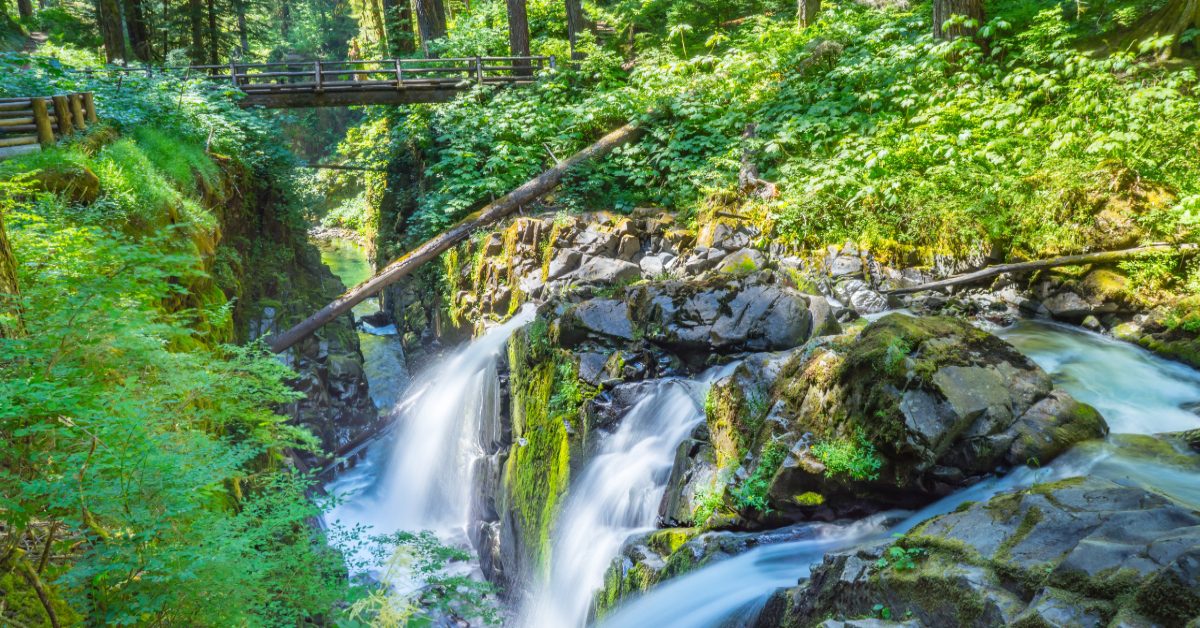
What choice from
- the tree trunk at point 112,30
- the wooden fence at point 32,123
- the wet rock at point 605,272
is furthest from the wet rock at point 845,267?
the tree trunk at point 112,30

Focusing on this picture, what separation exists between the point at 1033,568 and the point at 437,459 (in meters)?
9.83

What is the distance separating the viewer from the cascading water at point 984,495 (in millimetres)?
4922

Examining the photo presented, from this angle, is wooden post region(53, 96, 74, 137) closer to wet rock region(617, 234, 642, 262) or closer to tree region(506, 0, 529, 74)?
wet rock region(617, 234, 642, 262)

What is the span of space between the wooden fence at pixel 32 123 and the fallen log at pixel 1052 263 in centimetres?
1139

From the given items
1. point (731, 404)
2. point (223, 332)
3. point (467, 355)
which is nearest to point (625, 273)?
point (467, 355)

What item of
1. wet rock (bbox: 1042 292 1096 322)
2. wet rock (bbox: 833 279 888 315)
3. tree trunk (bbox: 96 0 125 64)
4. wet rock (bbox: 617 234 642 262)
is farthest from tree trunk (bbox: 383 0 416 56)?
wet rock (bbox: 1042 292 1096 322)

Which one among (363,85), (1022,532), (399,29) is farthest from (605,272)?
(399,29)

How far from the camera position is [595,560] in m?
7.16

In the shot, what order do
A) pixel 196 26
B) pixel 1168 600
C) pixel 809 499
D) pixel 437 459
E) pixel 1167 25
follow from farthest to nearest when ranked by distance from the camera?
1. pixel 196 26
2. pixel 437 459
3. pixel 1167 25
4. pixel 809 499
5. pixel 1168 600

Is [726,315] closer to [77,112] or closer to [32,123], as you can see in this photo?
[32,123]

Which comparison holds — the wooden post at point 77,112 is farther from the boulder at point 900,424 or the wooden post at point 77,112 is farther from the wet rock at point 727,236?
the boulder at point 900,424

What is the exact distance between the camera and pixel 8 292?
16.5 feet

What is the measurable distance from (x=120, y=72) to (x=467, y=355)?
8.81 m

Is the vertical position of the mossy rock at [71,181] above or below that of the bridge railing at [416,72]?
below
